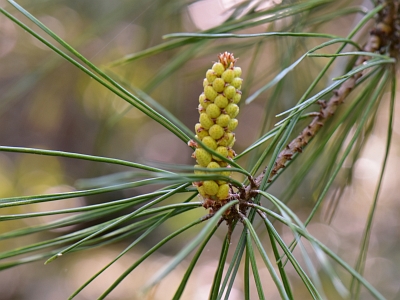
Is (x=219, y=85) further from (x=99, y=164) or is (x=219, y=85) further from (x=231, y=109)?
(x=99, y=164)

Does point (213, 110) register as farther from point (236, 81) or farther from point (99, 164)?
point (99, 164)

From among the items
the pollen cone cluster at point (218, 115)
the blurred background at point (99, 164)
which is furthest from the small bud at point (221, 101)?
the blurred background at point (99, 164)

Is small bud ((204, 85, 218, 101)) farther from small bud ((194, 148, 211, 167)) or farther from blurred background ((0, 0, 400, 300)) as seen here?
blurred background ((0, 0, 400, 300))

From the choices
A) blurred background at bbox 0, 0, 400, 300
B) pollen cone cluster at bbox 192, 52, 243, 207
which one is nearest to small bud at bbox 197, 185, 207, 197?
pollen cone cluster at bbox 192, 52, 243, 207

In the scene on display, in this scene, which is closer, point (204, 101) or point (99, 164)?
point (204, 101)

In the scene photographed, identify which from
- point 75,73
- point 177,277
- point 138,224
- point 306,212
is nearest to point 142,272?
point 177,277

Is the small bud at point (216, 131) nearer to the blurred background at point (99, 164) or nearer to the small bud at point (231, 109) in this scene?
the small bud at point (231, 109)

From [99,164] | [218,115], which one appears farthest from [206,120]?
[99,164]

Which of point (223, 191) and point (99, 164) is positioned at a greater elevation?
point (99, 164)

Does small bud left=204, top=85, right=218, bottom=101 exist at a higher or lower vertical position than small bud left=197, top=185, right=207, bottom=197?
higher
